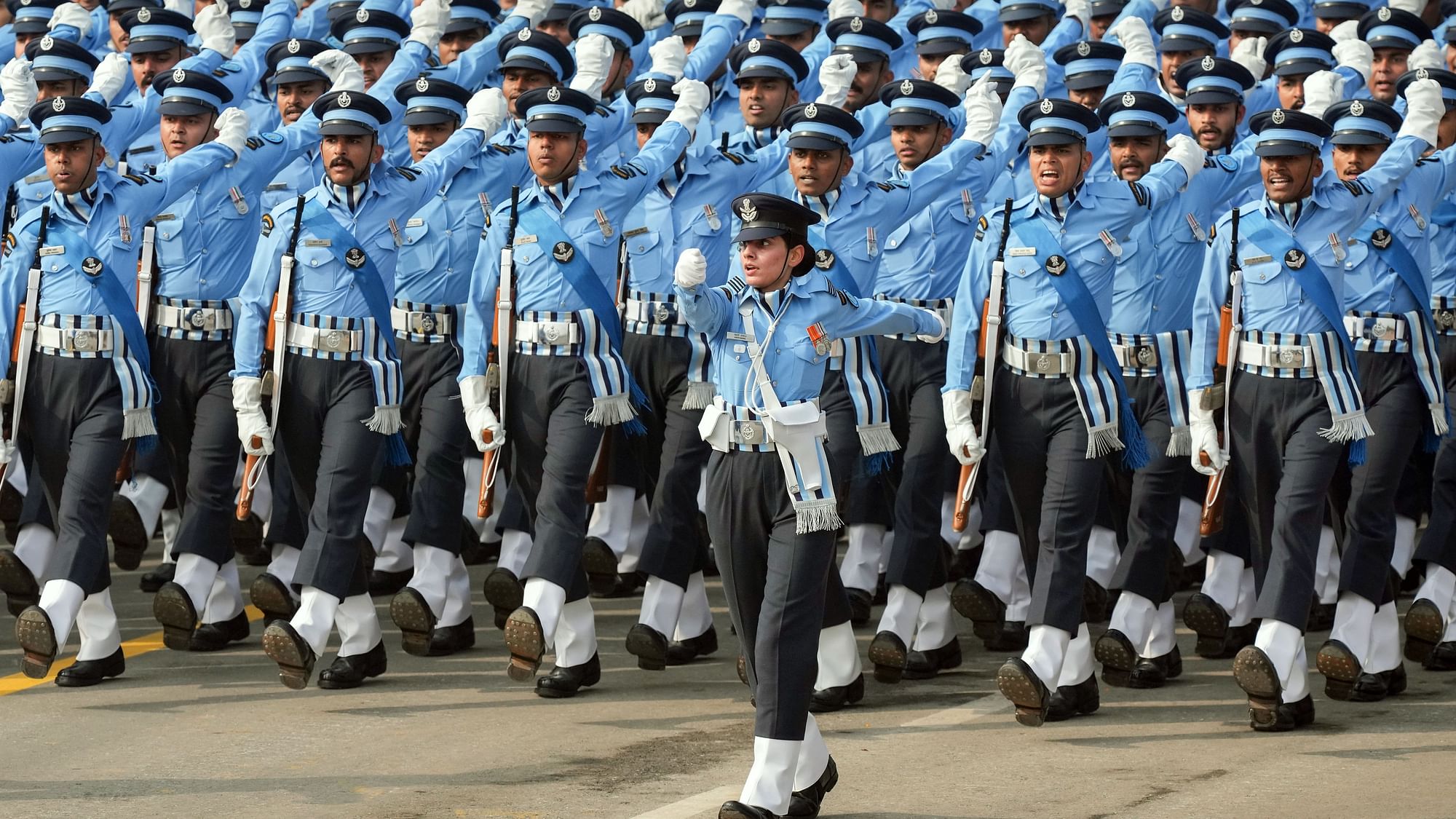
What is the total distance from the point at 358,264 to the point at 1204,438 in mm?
3559

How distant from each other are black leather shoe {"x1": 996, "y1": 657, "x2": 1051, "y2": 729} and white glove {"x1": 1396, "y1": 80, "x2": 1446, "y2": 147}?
2998 millimetres

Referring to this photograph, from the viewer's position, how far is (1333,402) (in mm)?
8562

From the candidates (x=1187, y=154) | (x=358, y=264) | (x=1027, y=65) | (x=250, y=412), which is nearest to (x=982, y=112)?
(x=1187, y=154)

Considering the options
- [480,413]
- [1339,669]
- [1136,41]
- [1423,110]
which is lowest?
[1339,669]

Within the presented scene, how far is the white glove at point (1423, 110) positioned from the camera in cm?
950

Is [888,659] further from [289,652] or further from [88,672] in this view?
[88,672]

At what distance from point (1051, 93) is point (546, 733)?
212 inches

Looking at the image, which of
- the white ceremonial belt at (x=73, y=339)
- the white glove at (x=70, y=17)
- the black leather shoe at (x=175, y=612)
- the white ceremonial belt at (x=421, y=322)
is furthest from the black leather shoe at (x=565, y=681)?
the white glove at (x=70, y=17)

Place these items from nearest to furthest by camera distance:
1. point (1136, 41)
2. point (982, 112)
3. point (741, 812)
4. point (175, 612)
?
point (741, 812) < point (175, 612) < point (982, 112) < point (1136, 41)

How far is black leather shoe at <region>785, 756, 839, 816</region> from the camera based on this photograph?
23.9 feet

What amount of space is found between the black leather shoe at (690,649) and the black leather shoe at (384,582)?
192 cm

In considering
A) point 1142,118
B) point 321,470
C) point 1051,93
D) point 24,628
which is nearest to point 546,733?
point 321,470

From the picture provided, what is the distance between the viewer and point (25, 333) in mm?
9422

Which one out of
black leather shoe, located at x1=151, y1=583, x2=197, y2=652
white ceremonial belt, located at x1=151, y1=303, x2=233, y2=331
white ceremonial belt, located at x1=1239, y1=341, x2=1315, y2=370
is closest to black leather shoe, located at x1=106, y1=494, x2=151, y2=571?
white ceremonial belt, located at x1=151, y1=303, x2=233, y2=331
